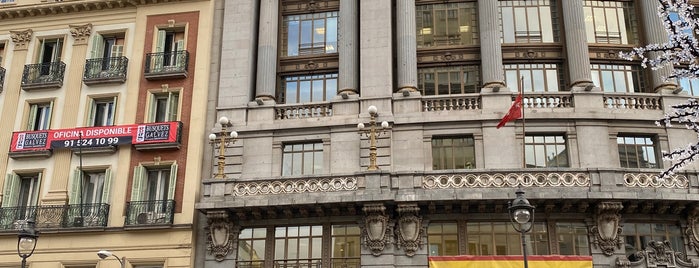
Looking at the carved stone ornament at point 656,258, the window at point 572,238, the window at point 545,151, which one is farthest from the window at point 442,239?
the carved stone ornament at point 656,258

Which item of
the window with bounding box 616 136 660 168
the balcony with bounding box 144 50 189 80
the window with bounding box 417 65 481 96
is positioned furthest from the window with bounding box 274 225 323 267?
the window with bounding box 616 136 660 168

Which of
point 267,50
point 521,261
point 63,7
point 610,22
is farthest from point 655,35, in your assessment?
point 63,7

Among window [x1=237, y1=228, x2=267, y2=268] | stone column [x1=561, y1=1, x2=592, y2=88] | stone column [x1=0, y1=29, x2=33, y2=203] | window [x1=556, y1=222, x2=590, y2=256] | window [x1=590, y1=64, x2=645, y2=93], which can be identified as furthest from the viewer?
stone column [x1=0, y1=29, x2=33, y2=203]

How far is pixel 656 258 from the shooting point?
28234 millimetres

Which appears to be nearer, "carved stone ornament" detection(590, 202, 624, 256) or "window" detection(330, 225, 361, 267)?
"carved stone ornament" detection(590, 202, 624, 256)

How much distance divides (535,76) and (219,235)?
1710 centimetres

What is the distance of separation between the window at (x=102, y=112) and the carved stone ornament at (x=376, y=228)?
14.8 m

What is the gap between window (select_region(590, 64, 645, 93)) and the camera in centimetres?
3381

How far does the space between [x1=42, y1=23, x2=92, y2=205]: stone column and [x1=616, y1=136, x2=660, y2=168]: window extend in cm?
2662

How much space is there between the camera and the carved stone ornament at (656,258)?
28.1m

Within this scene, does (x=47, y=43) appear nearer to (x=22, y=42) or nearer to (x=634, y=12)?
(x=22, y=42)

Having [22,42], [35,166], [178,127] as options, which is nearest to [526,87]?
[178,127]

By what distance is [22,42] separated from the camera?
38250mm

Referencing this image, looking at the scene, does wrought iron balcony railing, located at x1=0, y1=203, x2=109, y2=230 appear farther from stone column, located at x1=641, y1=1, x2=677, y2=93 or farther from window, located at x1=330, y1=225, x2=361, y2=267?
stone column, located at x1=641, y1=1, x2=677, y2=93
